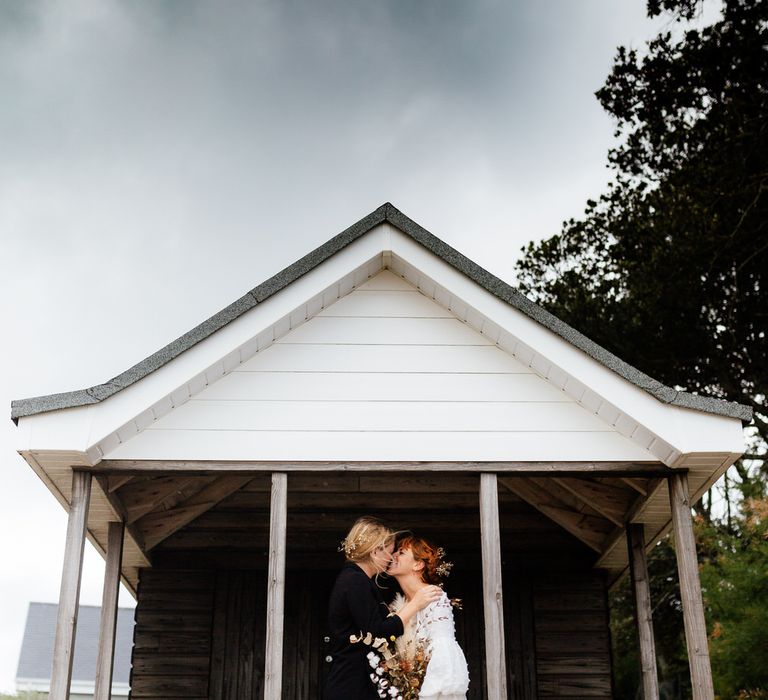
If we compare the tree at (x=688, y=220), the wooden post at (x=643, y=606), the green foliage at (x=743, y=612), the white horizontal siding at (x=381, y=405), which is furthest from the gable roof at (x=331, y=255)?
the tree at (x=688, y=220)

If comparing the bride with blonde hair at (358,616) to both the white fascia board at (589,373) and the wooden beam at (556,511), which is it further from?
the wooden beam at (556,511)

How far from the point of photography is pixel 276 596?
212 inches

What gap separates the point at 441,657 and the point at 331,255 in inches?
94.0

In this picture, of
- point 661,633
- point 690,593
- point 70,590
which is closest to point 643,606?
point 690,593

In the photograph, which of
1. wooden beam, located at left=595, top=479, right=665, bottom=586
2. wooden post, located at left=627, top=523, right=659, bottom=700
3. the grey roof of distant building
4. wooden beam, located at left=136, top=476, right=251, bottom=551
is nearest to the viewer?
wooden beam, located at left=595, top=479, right=665, bottom=586

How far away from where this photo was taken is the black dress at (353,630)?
17.3 feet

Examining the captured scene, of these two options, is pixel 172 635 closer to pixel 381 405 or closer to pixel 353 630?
pixel 353 630

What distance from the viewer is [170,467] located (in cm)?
566

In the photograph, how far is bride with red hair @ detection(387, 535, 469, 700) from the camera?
5.48m

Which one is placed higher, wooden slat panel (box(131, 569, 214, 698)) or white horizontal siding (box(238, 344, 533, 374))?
white horizontal siding (box(238, 344, 533, 374))

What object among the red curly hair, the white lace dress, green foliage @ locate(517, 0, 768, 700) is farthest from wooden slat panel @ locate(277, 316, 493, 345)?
green foliage @ locate(517, 0, 768, 700)

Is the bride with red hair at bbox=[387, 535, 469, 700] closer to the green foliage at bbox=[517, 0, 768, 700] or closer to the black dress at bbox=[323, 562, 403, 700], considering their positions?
the black dress at bbox=[323, 562, 403, 700]

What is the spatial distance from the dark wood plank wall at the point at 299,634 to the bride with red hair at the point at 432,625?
2.33 meters

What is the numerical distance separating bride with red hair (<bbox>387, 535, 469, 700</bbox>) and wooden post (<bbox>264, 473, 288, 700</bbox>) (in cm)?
75
